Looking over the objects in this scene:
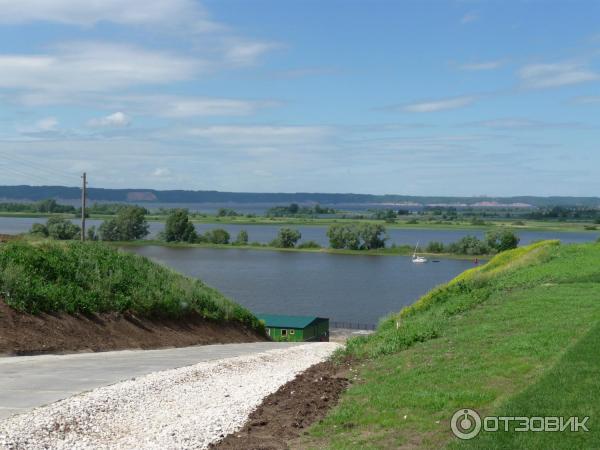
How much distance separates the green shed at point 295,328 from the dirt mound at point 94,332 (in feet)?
57.8

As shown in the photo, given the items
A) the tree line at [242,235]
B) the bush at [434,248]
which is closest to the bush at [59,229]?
the tree line at [242,235]

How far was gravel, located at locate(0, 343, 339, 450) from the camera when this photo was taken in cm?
795

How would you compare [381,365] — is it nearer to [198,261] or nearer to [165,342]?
[165,342]

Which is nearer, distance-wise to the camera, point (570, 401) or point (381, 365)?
point (570, 401)

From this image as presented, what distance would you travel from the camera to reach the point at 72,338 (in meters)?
16.6

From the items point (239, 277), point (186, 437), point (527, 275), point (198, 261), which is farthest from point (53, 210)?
point (186, 437)

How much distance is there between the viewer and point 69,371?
12.4 metres

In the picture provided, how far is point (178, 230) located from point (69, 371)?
115 m

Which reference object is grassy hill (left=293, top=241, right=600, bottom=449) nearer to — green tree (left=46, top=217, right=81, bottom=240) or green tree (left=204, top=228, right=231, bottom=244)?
green tree (left=46, top=217, right=81, bottom=240)

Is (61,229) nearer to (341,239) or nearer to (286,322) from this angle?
(286,322)

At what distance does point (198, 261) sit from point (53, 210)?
83742 mm

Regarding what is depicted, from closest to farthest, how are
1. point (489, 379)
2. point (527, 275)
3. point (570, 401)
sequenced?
point (570, 401) → point (489, 379) → point (527, 275)

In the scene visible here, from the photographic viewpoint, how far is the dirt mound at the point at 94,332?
1543 centimetres

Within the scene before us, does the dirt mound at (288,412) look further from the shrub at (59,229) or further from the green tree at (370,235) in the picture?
the green tree at (370,235)
